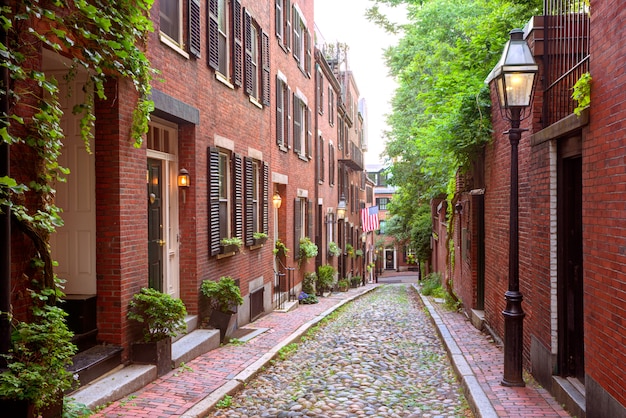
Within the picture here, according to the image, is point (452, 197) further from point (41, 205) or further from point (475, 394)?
point (41, 205)

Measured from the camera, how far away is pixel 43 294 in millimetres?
4926

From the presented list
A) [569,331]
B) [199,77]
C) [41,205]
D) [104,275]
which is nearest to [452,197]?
[199,77]

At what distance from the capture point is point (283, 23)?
1609cm

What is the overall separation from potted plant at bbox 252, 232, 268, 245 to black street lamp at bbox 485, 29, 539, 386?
6854 millimetres

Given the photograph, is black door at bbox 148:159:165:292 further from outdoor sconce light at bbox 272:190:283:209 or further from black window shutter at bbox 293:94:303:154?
black window shutter at bbox 293:94:303:154

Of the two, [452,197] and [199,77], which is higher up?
[199,77]

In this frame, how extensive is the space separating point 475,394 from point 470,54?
729 centimetres

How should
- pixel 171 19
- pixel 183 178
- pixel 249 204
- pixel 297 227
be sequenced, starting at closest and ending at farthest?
pixel 171 19 < pixel 183 178 < pixel 249 204 < pixel 297 227

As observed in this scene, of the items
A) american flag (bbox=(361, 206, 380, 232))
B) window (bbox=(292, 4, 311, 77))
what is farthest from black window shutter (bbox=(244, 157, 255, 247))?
american flag (bbox=(361, 206, 380, 232))

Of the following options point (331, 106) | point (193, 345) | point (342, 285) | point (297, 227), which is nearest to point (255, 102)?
point (297, 227)

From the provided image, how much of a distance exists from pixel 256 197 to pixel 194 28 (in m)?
4.91

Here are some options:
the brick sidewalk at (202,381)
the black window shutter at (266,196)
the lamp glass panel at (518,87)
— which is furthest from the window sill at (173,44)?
the black window shutter at (266,196)

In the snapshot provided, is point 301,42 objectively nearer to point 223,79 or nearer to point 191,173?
point 223,79

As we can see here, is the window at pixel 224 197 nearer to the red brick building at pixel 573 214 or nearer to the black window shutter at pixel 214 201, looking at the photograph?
the black window shutter at pixel 214 201
